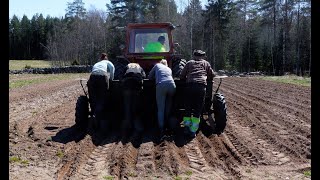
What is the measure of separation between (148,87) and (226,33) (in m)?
40.4

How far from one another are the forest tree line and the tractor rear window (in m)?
30.2

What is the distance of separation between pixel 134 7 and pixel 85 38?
12559mm

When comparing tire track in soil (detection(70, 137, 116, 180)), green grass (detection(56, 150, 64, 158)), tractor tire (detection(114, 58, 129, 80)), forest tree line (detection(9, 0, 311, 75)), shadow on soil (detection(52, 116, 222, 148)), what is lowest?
tire track in soil (detection(70, 137, 116, 180))

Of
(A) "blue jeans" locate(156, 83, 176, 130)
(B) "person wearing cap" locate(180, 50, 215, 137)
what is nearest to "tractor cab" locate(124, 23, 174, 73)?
(B) "person wearing cap" locate(180, 50, 215, 137)

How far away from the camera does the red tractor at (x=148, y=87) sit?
848 cm

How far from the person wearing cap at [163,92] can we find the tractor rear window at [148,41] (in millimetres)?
1803

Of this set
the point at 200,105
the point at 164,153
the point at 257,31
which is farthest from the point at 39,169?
the point at 257,31

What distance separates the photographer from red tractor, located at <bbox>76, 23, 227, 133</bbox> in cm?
848

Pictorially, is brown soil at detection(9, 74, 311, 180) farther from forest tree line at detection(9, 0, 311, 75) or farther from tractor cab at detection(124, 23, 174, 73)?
forest tree line at detection(9, 0, 311, 75)

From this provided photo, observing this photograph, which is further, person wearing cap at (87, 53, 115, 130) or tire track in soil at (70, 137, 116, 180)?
person wearing cap at (87, 53, 115, 130)

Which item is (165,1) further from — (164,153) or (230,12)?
(164,153)

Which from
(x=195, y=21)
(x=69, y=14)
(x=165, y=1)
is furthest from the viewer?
(x=69, y=14)

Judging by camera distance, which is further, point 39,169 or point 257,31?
point 257,31

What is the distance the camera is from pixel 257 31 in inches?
Answer: 1796
